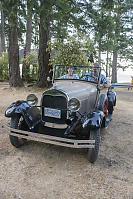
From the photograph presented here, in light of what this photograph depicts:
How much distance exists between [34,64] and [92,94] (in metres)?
8.94

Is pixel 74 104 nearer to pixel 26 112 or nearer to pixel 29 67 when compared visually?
pixel 26 112

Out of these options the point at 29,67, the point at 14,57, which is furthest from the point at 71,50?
the point at 29,67

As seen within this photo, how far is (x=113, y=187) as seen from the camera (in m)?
2.42


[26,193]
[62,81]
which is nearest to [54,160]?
[26,193]

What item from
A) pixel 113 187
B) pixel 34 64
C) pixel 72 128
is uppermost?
pixel 34 64

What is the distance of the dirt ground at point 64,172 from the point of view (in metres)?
2.27

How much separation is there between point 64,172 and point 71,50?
23.1 ft

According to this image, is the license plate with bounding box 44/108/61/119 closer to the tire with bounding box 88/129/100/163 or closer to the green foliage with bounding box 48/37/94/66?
the tire with bounding box 88/129/100/163

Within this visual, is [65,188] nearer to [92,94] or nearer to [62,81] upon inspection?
[92,94]

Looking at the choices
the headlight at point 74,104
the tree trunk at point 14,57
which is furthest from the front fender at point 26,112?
the tree trunk at point 14,57

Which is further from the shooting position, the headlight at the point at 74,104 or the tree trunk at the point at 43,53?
the tree trunk at the point at 43,53

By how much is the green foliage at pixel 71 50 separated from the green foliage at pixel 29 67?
3.33 metres

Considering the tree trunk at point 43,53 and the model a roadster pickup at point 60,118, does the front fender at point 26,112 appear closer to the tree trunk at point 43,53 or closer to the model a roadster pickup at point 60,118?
the model a roadster pickup at point 60,118

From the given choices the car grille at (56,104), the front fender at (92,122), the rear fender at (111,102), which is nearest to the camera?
the front fender at (92,122)
